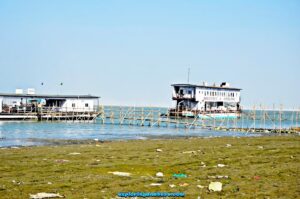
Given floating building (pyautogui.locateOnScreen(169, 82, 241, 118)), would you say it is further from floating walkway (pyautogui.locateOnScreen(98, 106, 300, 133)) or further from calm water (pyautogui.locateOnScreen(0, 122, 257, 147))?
calm water (pyautogui.locateOnScreen(0, 122, 257, 147))

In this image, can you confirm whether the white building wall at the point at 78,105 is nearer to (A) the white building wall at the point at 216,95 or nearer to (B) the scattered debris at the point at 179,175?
(A) the white building wall at the point at 216,95

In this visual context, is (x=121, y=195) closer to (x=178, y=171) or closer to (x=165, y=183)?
(x=165, y=183)

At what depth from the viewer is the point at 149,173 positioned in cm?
1525

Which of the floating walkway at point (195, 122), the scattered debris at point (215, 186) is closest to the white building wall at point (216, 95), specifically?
the floating walkway at point (195, 122)

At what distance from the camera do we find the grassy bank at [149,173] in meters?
12.0

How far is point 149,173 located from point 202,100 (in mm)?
73427

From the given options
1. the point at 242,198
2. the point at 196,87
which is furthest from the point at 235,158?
the point at 196,87

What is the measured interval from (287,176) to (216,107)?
3135 inches

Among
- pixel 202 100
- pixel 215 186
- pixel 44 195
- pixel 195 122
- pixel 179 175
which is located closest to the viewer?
pixel 44 195

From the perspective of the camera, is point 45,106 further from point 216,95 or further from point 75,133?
point 216,95

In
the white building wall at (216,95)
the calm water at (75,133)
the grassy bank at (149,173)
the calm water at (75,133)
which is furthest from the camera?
the white building wall at (216,95)

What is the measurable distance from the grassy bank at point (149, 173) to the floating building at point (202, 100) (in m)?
61.6

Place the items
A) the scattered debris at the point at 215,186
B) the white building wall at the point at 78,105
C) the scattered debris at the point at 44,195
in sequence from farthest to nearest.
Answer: the white building wall at the point at 78,105
the scattered debris at the point at 215,186
the scattered debris at the point at 44,195

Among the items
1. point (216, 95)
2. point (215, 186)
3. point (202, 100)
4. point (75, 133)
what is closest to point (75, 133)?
point (75, 133)
